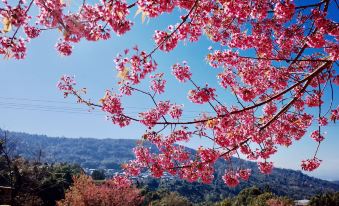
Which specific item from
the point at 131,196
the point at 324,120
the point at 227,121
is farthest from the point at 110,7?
the point at 131,196

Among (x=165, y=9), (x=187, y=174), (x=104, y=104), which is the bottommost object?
(x=187, y=174)

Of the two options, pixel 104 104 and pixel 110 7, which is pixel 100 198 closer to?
pixel 104 104

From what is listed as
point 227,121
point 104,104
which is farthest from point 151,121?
point 227,121

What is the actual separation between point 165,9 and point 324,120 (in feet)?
17.6

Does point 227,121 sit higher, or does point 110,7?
point 110,7

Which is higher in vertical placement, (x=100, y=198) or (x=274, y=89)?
(x=274, y=89)

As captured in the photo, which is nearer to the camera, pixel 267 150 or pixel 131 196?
pixel 267 150

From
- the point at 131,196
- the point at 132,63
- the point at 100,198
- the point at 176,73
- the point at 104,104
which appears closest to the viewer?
the point at 132,63

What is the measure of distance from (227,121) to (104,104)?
2.32m

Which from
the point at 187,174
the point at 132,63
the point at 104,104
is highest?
the point at 132,63

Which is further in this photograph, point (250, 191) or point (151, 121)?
point (250, 191)

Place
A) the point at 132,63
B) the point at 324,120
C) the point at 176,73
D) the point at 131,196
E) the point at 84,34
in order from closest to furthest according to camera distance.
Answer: the point at 84,34 → the point at 132,63 → the point at 176,73 → the point at 324,120 → the point at 131,196

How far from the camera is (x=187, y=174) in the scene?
668 cm

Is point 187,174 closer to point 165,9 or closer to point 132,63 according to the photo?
point 132,63
